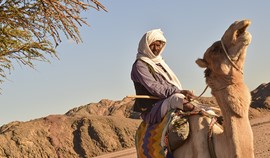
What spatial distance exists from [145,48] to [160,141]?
3.18ft

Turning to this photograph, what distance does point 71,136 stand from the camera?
36.8 meters

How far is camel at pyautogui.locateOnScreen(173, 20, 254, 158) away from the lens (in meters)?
3.76

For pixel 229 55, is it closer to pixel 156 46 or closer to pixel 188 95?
pixel 188 95

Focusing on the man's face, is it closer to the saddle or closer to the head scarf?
the head scarf

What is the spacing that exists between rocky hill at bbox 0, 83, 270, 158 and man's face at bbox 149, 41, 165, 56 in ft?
93.0

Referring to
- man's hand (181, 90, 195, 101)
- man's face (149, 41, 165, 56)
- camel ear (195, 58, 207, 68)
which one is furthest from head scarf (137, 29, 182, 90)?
camel ear (195, 58, 207, 68)

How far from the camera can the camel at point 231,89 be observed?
376 centimetres

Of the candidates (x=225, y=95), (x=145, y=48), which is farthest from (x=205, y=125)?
(x=145, y=48)

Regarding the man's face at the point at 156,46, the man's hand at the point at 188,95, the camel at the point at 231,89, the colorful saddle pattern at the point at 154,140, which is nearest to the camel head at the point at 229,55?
the camel at the point at 231,89

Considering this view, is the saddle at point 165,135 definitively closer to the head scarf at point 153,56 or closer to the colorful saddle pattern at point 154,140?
the colorful saddle pattern at point 154,140

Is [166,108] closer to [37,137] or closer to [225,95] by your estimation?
[225,95]

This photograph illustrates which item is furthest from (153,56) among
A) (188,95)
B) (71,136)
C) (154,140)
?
(71,136)

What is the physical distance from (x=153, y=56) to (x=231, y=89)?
4.44ft

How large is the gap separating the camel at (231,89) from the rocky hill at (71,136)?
2939cm
